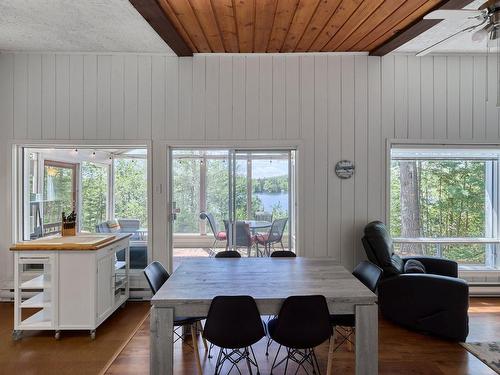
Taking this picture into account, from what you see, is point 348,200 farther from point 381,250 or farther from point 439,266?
point 439,266

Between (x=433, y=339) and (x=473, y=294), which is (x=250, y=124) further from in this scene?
(x=473, y=294)

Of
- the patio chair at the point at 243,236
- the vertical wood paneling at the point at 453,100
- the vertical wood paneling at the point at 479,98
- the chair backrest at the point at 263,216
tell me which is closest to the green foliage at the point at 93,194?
the patio chair at the point at 243,236

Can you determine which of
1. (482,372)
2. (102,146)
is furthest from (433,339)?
(102,146)

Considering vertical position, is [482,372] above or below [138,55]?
below

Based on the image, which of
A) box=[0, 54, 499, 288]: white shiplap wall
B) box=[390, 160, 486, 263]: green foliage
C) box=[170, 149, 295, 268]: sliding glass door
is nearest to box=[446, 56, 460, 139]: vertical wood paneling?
box=[0, 54, 499, 288]: white shiplap wall

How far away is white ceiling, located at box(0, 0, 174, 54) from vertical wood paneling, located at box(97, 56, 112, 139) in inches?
9.9

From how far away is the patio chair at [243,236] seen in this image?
4191 mm

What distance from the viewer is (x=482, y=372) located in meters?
2.46

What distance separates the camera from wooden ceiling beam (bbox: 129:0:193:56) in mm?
2748

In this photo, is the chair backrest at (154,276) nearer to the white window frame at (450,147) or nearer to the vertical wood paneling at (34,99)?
the vertical wood paneling at (34,99)

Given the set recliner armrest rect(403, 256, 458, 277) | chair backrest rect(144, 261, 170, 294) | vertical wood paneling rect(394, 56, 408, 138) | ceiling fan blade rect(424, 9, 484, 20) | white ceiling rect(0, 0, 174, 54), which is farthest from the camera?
vertical wood paneling rect(394, 56, 408, 138)

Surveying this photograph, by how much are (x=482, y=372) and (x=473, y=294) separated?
2025mm

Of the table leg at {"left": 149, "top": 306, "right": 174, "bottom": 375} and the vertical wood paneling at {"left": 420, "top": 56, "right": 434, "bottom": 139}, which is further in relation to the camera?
the vertical wood paneling at {"left": 420, "top": 56, "right": 434, "bottom": 139}

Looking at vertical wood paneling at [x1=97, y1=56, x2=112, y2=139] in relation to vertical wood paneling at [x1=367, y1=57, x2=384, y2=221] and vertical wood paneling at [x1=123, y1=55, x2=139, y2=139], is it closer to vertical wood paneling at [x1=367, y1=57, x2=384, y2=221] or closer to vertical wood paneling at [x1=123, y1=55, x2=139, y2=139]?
vertical wood paneling at [x1=123, y1=55, x2=139, y2=139]
